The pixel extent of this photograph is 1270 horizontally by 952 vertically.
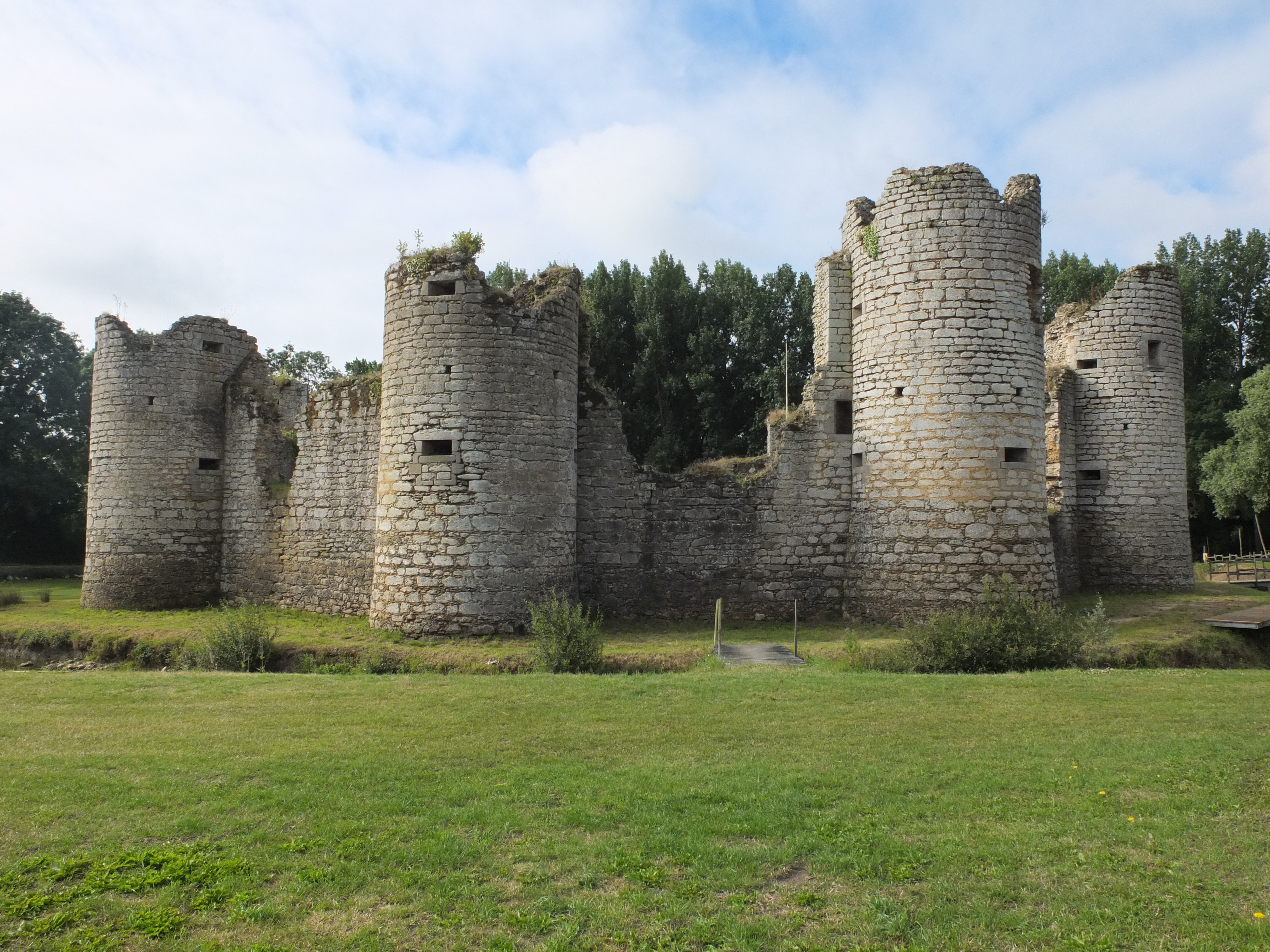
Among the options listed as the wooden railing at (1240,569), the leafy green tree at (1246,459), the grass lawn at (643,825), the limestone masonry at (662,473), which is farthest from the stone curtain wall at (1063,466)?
the leafy green tree at (1246,459)

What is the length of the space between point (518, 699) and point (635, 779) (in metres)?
3.16

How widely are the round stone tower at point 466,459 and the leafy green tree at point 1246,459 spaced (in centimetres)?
2671

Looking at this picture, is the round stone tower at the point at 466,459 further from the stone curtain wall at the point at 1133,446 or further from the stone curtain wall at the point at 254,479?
the stone curtain wall at the point at 1133,446

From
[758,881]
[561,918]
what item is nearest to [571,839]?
[561,918]

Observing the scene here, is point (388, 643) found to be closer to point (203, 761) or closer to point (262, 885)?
point (203, 761)

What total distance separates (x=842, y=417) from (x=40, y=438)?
112ft

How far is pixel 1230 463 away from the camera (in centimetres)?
2997

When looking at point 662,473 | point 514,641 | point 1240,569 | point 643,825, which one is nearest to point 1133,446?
point 1240,569

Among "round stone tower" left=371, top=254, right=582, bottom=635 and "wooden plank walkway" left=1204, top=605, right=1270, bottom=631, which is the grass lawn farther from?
"wooden plank walkway" left=1204, top=605, right=1270, bottom=631

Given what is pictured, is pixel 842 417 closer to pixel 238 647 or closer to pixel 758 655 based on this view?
pixel 758 655

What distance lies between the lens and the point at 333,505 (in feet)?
56.9

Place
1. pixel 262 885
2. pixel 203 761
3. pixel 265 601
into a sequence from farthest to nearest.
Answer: pixel 265 601 < pixel 203 761 < pixel 262 885

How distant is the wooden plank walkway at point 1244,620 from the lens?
1435 centimetres

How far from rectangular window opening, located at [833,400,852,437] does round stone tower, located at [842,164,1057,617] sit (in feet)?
4.16
